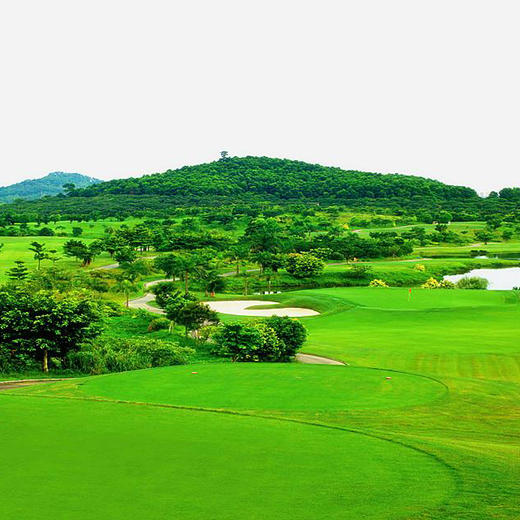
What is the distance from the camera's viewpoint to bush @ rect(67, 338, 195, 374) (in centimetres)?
3123

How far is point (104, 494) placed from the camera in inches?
414

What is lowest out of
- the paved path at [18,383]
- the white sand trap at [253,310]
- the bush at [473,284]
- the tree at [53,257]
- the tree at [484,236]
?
the white sand trap at [253,310]

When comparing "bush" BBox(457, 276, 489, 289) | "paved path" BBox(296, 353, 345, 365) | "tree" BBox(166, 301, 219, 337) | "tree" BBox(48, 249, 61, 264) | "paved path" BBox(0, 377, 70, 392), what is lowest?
"paved path" BBox(296, 353, 345, 365)

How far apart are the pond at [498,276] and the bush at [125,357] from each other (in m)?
57.6

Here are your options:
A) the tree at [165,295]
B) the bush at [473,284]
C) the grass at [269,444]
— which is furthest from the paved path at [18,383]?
the bush at [473,284]

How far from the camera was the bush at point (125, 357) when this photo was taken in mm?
31234

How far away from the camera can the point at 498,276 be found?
89188 millimetres

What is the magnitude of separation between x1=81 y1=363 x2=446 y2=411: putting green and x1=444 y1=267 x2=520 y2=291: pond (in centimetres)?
5837

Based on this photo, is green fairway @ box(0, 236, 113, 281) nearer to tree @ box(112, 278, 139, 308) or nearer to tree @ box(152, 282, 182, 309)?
tree @ box(112, 278, 139, 308)

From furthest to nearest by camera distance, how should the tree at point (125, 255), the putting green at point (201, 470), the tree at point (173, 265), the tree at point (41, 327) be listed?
the tree at point (125, 255) → the tree at point (173, 265) → the tree at point (41, 327) → the putting green at point (201, 470)

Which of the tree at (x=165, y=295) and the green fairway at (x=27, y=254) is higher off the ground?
the green fairway at (x=27, y=254)

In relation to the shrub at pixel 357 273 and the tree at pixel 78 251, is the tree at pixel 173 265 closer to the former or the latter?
the tree at pixel 78 251

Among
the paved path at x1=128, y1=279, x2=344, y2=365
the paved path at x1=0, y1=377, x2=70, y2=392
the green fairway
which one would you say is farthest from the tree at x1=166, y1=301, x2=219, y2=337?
the green fairway

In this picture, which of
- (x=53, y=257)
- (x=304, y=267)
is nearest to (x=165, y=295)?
(x=304, y=267)
